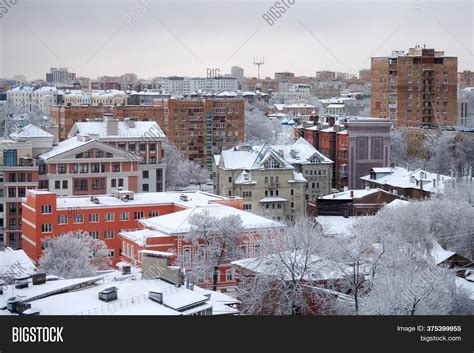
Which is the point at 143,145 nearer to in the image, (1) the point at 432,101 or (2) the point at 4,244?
(2) the point at 4,244

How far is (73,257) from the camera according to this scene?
607 centimetres

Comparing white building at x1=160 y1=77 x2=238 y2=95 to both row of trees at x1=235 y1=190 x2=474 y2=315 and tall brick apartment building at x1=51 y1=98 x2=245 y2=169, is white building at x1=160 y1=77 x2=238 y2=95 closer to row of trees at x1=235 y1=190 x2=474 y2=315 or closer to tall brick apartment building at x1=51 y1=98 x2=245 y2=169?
tall brick apartment building at x1=51 y1=98 x2=245 y2=169

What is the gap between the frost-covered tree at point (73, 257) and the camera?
579cm

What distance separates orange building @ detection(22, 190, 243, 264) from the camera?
23.4 ft

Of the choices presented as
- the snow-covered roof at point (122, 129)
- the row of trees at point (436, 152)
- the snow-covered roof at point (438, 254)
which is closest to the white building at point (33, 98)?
the snow-covered roof at point (122, 129)

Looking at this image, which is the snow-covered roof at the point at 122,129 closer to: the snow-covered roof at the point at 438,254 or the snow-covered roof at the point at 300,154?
the snow-covered roof at the point at 300,154

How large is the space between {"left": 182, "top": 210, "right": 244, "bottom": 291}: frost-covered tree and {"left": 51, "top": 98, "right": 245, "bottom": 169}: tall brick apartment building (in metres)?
8.16

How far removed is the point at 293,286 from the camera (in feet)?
14.4

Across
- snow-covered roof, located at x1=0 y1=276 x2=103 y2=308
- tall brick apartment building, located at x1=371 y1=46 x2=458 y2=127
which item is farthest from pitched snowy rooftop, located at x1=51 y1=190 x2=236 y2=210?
tall brick apartment building, located at x1=371 y1=46 x2=458 y2=127

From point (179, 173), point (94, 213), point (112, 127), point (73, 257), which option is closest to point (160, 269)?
point (73, 257)

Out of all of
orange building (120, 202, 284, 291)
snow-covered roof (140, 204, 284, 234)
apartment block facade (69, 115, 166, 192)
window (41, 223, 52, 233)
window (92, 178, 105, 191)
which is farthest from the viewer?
apartment block facade (69, 115, 166, 192)

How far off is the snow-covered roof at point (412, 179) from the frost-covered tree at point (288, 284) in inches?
157
